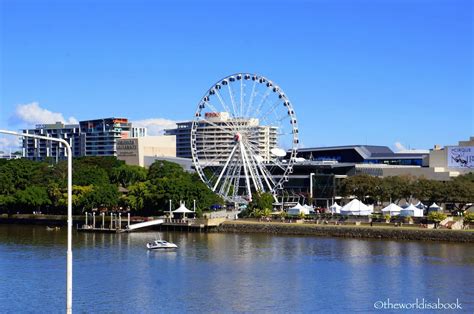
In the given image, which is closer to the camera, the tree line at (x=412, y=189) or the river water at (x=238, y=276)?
the river water at (x=238, y=276)

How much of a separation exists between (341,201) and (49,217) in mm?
39117

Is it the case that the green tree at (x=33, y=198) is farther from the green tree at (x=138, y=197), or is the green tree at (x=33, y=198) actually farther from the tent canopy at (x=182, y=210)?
the tent canopy at (x=182, y=210)

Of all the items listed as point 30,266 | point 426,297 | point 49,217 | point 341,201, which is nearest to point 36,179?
point 49,217

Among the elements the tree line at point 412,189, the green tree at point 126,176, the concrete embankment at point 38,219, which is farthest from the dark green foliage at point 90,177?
the tree line at point 412,189

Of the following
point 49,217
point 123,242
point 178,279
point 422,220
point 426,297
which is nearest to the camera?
point 426,297

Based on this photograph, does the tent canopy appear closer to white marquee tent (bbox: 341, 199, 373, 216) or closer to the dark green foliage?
white marquee tent (bbox: 341, 199, 373, 216)

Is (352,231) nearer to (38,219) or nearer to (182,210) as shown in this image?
(182,210)

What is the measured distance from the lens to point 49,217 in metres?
102

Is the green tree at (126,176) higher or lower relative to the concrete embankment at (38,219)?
higher

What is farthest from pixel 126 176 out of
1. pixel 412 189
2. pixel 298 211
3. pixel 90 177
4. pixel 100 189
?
pixel 412 189

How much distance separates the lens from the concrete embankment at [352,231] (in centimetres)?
7256

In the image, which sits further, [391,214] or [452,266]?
[391,214]

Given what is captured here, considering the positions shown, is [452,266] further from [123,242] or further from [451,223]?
[123,242]

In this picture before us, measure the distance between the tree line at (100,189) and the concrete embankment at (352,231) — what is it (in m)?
9.07
